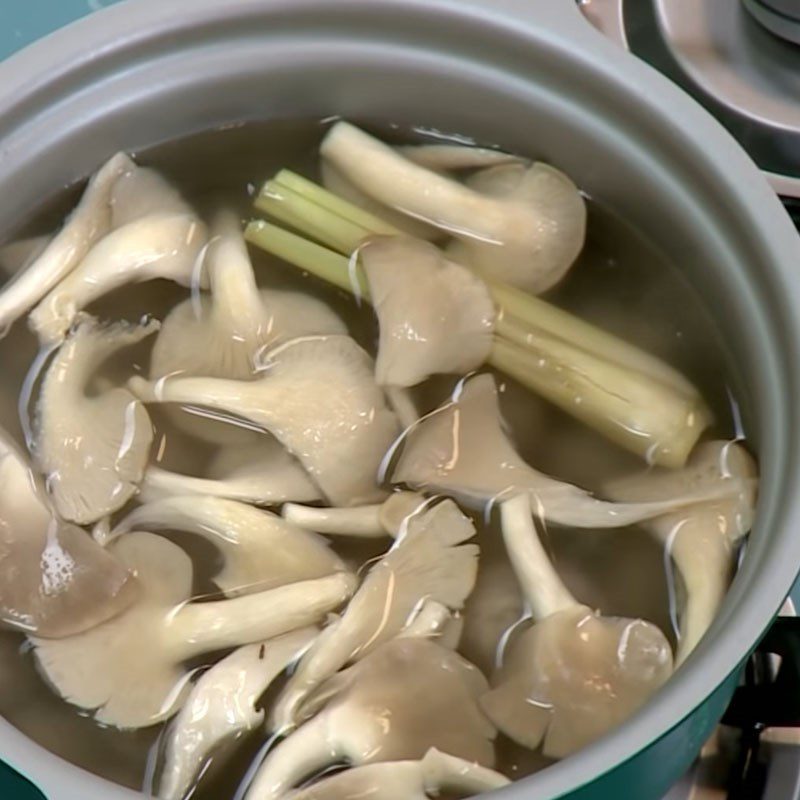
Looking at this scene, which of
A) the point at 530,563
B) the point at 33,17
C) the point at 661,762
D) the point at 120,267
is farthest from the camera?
the point at 33,17

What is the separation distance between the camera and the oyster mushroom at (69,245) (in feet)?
2.36

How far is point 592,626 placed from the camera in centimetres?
58

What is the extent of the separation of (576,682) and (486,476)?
14cm

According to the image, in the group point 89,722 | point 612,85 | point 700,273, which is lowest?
point 89,722

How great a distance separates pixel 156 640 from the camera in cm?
60

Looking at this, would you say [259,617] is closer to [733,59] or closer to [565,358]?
[565,358]

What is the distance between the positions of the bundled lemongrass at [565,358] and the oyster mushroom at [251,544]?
0.56 feet

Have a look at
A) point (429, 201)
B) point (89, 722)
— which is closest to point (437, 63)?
point (429, 201)

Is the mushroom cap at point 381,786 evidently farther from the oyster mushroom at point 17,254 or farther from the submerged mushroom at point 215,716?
the oyster mushroom at point 17,254

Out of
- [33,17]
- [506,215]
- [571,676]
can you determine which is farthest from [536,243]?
[33,17]

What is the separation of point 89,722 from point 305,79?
440mm

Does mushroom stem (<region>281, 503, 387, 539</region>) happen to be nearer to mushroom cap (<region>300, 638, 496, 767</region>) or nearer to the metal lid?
mushroom cap (<region>300, 638, 496, 767</region>)

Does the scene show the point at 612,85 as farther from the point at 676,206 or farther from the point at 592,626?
the point at 592,626

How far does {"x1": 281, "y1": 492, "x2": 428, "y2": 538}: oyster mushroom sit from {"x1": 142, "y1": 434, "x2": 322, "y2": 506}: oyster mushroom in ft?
0.06
